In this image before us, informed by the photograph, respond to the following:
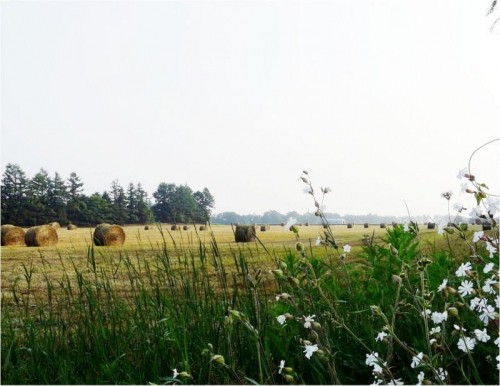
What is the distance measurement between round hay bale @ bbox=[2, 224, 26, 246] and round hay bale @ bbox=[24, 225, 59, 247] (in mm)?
350

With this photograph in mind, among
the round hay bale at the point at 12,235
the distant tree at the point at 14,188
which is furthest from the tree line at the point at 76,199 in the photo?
the round hay bale at the point at 12,235

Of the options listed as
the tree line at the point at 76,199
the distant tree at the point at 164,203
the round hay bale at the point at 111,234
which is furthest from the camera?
the round hay bale at the point at 111,234

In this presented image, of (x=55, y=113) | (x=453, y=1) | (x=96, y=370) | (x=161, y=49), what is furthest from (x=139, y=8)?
(x=96, y=370)

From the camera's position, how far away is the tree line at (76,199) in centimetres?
453

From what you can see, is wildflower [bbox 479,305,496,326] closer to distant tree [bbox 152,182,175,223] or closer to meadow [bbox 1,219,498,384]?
meadow [bbox 1,219,498,384]

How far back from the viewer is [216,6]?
3035 mm

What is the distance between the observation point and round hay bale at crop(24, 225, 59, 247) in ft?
37.7

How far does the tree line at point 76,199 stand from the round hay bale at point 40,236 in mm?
3787

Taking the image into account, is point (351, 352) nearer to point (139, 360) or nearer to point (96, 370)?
point (139, 360)

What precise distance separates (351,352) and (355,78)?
1367 millimetres

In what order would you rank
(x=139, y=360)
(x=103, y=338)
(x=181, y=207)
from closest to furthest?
(x=139, y=360) → (x=103, y=338) → (x=181, y=207)

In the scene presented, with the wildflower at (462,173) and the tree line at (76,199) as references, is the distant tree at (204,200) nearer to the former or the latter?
the tree line at (76,199)

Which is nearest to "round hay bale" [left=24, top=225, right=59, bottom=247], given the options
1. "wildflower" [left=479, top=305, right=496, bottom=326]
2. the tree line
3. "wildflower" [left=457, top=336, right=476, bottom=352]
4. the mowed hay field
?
the mowed hay field

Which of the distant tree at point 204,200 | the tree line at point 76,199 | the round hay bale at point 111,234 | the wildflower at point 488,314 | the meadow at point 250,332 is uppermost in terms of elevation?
the tree line at point 76,199
